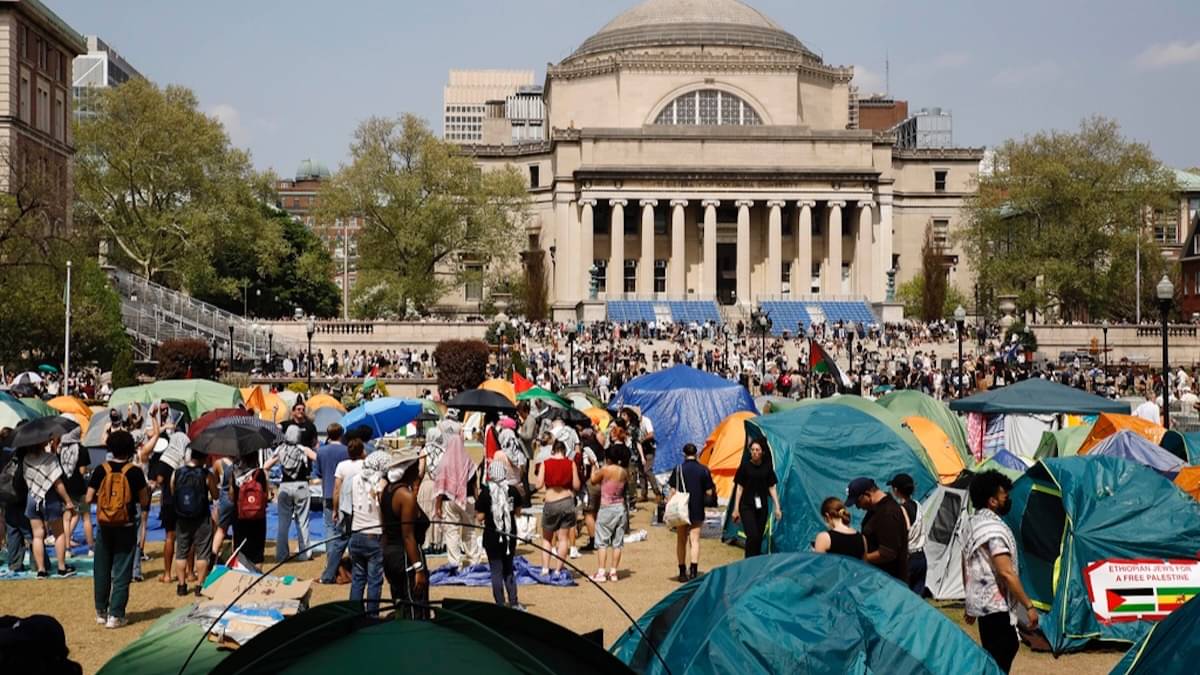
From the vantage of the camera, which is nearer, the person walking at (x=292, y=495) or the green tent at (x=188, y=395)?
the person walking at (x=292, y=495)

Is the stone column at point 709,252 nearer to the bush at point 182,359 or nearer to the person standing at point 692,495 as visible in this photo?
the bush at point 182,359

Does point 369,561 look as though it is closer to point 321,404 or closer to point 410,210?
point 321,404

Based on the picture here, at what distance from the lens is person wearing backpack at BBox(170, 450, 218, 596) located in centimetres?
1448

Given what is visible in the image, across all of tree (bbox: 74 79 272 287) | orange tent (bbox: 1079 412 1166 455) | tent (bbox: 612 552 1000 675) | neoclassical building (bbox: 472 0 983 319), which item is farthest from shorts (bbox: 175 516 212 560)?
neoclassical building (bbox: 472 0 983 319)

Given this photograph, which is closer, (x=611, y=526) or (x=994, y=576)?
(x=994, y=576)

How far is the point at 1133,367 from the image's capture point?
56750 mm

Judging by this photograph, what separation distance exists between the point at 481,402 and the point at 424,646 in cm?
1632

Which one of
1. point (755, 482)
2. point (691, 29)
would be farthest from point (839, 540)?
A: point (691, 29)

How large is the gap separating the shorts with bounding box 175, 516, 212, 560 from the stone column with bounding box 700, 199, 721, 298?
7280 cm

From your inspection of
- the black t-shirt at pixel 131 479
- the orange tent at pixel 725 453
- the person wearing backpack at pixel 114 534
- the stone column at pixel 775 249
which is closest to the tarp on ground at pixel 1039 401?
the orange tent at pixel 725 453

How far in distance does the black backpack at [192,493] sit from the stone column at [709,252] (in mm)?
72889

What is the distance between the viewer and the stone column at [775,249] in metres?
86.6

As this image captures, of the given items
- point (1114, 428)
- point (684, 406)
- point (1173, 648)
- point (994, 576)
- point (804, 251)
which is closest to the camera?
point (1173, 648)

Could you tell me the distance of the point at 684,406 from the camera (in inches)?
1067
